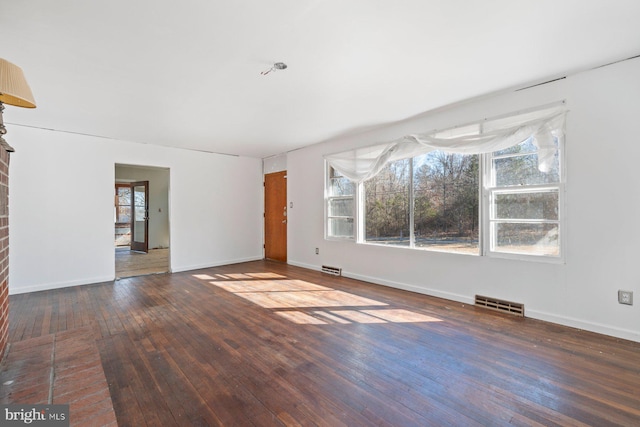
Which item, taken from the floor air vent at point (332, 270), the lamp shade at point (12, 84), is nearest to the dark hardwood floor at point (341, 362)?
the floor air vent at point (332, 270)

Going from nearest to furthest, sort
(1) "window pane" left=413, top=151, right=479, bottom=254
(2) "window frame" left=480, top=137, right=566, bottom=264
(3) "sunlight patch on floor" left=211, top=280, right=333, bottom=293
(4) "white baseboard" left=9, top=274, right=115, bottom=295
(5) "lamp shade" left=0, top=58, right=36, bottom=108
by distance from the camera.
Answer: (5) "lamp shade" left=0, top=58, right=36, bottom=108 → (2) "window frame" left=480, top=137, right=566, bottom=264 → (1) "window pane" left=413, top=151, right=479, bottom=254 → (4) "white baseboard" left=9, top=274, right=115, bottom=295 → (3) "sunlight patch on floor" left=211, top=280, right=333, bottom=293

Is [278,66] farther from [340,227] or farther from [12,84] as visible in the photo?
[340,227]

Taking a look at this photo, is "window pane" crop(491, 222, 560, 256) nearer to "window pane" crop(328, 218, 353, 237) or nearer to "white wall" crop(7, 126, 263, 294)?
"window pane" crop(328, 218, 353, 237)

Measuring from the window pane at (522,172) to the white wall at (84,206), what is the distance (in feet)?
17.1

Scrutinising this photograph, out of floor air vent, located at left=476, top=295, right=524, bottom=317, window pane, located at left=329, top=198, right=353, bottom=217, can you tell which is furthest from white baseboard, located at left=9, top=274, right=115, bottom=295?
floor air vent, located at left=476, top=295, right=524, bottom=317

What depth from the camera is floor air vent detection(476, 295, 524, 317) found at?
3.20 metres

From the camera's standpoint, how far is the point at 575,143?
2865 millimetres

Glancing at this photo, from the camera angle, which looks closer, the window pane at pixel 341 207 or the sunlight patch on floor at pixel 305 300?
the sunlight patch on floor at pixel 305 300

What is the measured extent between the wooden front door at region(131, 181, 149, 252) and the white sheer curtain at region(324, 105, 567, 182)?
647cm

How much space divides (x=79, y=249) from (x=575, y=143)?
22.4 feet

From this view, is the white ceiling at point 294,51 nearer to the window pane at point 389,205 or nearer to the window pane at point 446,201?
the window pane at point 446,201

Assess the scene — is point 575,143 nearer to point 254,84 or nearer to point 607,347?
point 607,347

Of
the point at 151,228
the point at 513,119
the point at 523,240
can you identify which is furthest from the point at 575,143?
the point at 151,228

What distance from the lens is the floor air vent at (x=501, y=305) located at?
320cm
